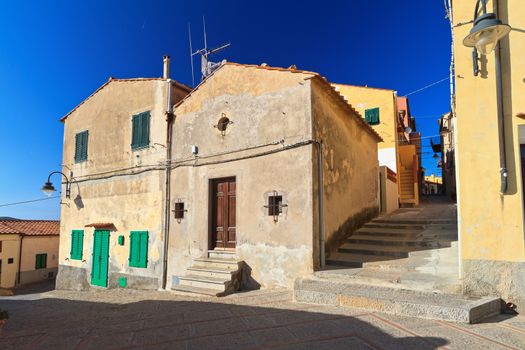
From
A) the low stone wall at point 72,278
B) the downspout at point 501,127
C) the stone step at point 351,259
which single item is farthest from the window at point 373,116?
the low stone wall at point 72,278

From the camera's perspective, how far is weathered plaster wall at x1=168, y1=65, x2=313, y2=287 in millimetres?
7688

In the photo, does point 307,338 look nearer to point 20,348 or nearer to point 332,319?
point 332,319

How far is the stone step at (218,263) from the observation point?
27.5 ft

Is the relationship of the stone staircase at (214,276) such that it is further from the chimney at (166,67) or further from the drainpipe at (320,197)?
the chimney at (166,67)

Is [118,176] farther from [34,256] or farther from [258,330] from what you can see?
[34,256]

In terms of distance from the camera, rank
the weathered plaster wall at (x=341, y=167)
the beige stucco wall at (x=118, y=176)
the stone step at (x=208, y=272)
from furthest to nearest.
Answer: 1. the beige stucco wall at (x=118, y=176)
2. the weathered plaster wall at (x=341, y=167)
3. the stone step at (x=208, y=272)

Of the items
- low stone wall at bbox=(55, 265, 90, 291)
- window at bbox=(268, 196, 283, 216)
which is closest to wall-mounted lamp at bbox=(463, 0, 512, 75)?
window at bbox=(268, 196, 283, 216)

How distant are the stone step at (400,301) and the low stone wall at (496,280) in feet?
0.55

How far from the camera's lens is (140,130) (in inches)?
463

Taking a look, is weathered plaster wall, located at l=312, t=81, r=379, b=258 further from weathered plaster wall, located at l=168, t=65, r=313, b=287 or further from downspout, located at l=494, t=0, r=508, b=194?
downspout, located at l=494, t=0, r=508, b=194

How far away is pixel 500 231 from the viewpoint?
17.0 feet

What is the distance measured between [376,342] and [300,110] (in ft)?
17.3

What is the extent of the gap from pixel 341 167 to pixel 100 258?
9237mm

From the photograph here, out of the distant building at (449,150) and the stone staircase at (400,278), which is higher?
the distant building at (449,150)
